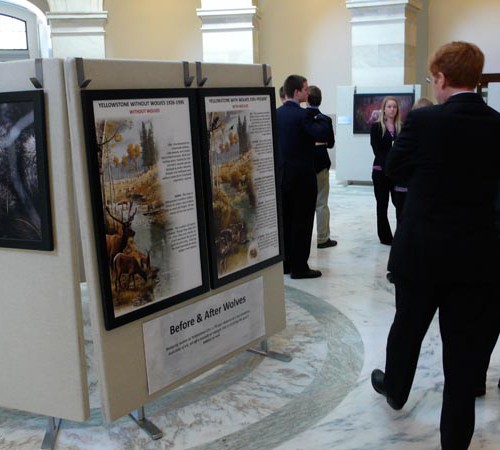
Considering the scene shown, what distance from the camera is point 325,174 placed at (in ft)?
23.8

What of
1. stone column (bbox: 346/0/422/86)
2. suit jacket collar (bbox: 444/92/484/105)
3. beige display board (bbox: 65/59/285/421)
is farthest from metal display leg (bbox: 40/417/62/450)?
stone column (bbox: 346/0/422/86)

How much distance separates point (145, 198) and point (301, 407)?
58.7 inches

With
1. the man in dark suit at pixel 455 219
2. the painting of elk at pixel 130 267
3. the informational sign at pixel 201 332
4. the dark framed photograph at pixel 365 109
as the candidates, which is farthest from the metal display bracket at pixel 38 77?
the dark framed photograph at pixel 365 109

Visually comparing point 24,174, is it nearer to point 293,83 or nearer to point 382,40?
point 293,83

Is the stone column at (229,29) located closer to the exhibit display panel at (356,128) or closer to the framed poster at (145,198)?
the exhibit display panel at (356,128)

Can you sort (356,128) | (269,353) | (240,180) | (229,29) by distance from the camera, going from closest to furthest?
(240,180)
(269,353)
(356,128)
(229,29)

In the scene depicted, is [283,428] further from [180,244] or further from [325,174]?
[325,174]

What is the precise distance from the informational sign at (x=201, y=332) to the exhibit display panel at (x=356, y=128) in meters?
7.89

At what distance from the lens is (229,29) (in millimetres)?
12516

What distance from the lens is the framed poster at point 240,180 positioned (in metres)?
3.65

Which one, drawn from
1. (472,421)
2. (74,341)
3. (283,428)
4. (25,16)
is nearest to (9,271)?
(74,341)

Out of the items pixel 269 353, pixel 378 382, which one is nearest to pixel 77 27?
pixel 269 353

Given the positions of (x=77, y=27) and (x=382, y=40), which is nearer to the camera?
(x=382, y=40)

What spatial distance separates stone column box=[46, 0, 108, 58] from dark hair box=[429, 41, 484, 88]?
11087 millimetres
